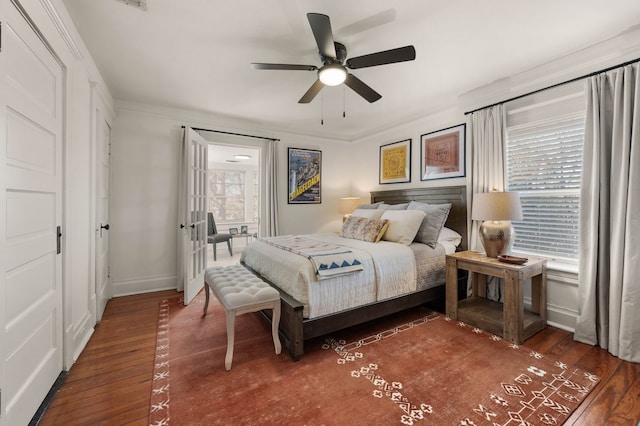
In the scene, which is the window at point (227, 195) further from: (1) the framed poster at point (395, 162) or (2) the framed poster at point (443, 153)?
(2) the framed poster at point (443, 153)

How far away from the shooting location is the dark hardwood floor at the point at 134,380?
4.87 feet

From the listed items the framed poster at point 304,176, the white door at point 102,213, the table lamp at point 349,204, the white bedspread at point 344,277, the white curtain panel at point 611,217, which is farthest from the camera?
the table lamp at point 349,204

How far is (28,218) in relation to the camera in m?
1.43

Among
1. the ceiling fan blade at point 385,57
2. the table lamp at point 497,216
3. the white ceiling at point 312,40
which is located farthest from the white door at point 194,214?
the table lamp at point 497,216

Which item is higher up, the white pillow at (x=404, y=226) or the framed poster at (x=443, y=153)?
the framed poster at (x=443, y=153)

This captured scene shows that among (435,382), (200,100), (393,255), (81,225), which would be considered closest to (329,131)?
(200,100)

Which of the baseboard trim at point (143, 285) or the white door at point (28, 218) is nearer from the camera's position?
the white door at point (28, 218)

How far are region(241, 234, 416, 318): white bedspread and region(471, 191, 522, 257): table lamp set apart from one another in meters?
0.76

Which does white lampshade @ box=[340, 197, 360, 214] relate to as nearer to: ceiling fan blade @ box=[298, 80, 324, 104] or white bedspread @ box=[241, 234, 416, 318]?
white bedspread @ box=[241, 234, 416, 318]

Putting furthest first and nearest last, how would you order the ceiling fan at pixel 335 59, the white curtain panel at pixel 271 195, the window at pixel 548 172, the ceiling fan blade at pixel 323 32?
the white curtain panel at pixel 271 195, the window at pixel 548 172, the ceiling fan at pixel 335 59, the ceiling fan blade at pixel 323 32

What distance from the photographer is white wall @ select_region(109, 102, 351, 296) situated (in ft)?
11.3

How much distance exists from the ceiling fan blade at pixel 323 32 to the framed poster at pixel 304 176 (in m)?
2.75

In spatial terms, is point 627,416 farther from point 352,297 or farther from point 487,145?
point 487,145

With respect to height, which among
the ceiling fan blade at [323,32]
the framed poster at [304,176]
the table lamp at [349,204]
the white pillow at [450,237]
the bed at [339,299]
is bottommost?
the bed at [339,299]
